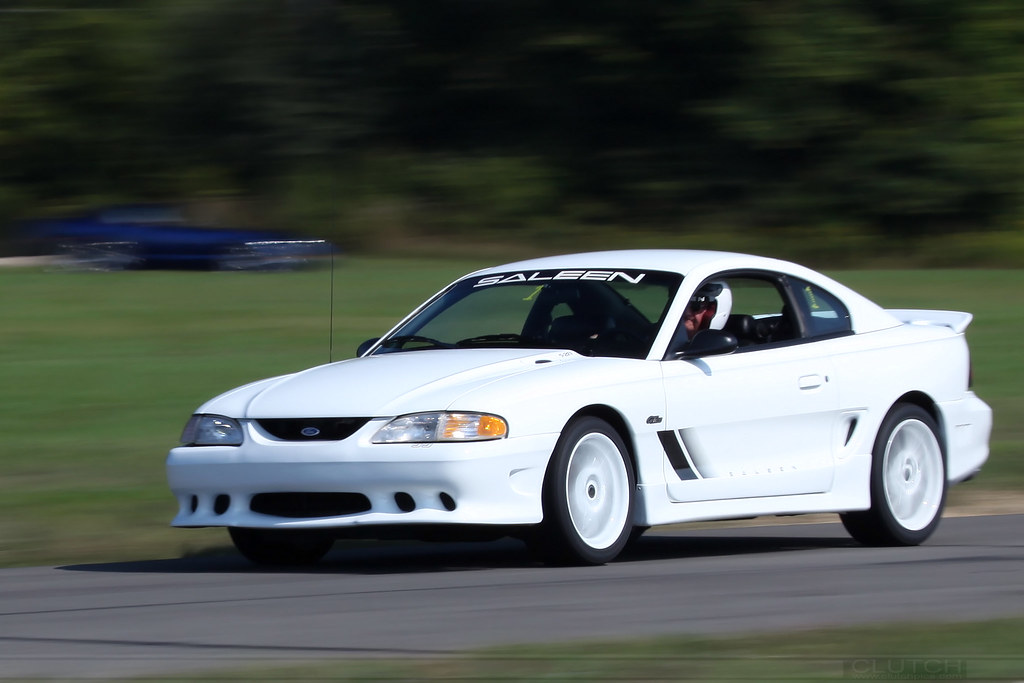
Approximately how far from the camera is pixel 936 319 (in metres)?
9.33

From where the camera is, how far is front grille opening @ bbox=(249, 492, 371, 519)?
7.08 metres

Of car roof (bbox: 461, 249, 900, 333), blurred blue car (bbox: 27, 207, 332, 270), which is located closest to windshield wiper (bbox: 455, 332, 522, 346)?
car roof (bbox: 461, 249, 900, 333)

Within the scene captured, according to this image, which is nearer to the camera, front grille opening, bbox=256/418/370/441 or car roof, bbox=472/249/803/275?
front grille opening, bbox=256/418/370/441

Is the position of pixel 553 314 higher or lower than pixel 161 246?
higher

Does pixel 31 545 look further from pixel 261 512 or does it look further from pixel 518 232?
pixel 518 232

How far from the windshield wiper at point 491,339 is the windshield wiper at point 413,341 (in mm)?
67

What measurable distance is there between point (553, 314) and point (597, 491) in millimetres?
1218

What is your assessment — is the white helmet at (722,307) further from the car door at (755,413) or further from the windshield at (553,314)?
the windshield at (553,314)

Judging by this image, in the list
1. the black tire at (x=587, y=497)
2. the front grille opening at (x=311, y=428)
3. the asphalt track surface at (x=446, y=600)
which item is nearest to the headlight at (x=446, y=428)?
the front grille opening at (x=311, y=428)

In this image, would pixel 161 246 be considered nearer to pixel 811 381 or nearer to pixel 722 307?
pixel 722 307

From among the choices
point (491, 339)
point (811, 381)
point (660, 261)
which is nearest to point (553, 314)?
point (491, 339)

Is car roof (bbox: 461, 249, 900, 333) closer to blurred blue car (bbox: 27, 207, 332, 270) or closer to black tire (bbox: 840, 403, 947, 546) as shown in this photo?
black tire (bbox: 840, 403, 947, 546)

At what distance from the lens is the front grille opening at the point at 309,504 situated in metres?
7.08

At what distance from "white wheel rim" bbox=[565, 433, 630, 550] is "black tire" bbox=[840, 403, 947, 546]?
1.75m
